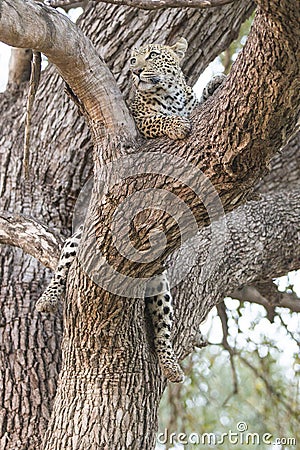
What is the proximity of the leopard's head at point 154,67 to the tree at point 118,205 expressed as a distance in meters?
0.50

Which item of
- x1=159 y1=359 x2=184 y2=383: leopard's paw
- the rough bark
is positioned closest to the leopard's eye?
the rough bark

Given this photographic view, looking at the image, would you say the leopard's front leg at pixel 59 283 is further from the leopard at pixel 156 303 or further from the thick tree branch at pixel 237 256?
the thick tree branch at pixel 237 256

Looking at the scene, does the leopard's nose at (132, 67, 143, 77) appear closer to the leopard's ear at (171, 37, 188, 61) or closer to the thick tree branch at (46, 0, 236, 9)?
the leopard's ear at (171, 37, 188, 61)

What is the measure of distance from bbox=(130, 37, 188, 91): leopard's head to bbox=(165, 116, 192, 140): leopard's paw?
0.74m

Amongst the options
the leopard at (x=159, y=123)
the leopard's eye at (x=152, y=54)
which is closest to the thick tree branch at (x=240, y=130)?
the leopard at (x=159, y=123)

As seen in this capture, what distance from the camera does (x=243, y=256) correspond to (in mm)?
4004

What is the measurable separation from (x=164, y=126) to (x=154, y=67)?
31.0 inches

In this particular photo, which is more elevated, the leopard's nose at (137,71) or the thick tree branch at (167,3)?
the leopard's nose at (137,71)

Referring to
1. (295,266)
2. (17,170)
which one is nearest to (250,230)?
(295,266)

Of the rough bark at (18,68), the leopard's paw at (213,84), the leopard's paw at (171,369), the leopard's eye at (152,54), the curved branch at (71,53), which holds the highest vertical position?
the rough bark at (18,68)

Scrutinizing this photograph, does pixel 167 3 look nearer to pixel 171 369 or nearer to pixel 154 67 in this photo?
pixel 154 67

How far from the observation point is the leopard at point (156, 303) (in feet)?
10.5

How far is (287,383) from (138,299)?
2.31 metres

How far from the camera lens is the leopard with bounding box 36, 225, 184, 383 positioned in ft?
10.5
